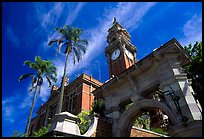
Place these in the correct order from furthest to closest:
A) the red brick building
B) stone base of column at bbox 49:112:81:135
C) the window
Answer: the window
the red brick building
stone base of column at bbox 49:112:81:135

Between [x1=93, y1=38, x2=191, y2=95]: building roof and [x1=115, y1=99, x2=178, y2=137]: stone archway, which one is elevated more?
[x1=93, y1=38, x2=191, y2=95]: building roof

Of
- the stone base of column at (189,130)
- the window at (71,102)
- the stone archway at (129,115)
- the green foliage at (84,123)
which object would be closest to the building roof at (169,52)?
the stone archway at (129,115)

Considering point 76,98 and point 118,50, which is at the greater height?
point 118,50

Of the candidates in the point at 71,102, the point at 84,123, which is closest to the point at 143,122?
the point at 84,123

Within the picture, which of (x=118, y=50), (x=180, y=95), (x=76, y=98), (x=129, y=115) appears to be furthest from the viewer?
(x=118, y=50)

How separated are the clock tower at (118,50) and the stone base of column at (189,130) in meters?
22.4

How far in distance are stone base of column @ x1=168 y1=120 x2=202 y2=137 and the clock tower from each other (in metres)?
22.4

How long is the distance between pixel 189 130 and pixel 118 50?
26294 mm

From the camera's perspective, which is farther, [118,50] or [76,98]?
[118,50]

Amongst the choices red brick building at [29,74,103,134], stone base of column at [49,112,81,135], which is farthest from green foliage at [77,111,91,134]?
red brick building at [29,74,103,134]

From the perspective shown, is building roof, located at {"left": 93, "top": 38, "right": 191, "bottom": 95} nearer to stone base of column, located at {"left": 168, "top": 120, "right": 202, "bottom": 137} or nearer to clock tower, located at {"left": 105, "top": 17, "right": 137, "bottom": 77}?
stone base of column, located at {"left": 168, "top": 120, "right": 202, "bottom": 137}

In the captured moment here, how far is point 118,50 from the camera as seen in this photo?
1282 inches

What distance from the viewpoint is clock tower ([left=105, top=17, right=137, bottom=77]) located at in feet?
102

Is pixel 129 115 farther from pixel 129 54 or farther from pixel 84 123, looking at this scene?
pixel 129 54
